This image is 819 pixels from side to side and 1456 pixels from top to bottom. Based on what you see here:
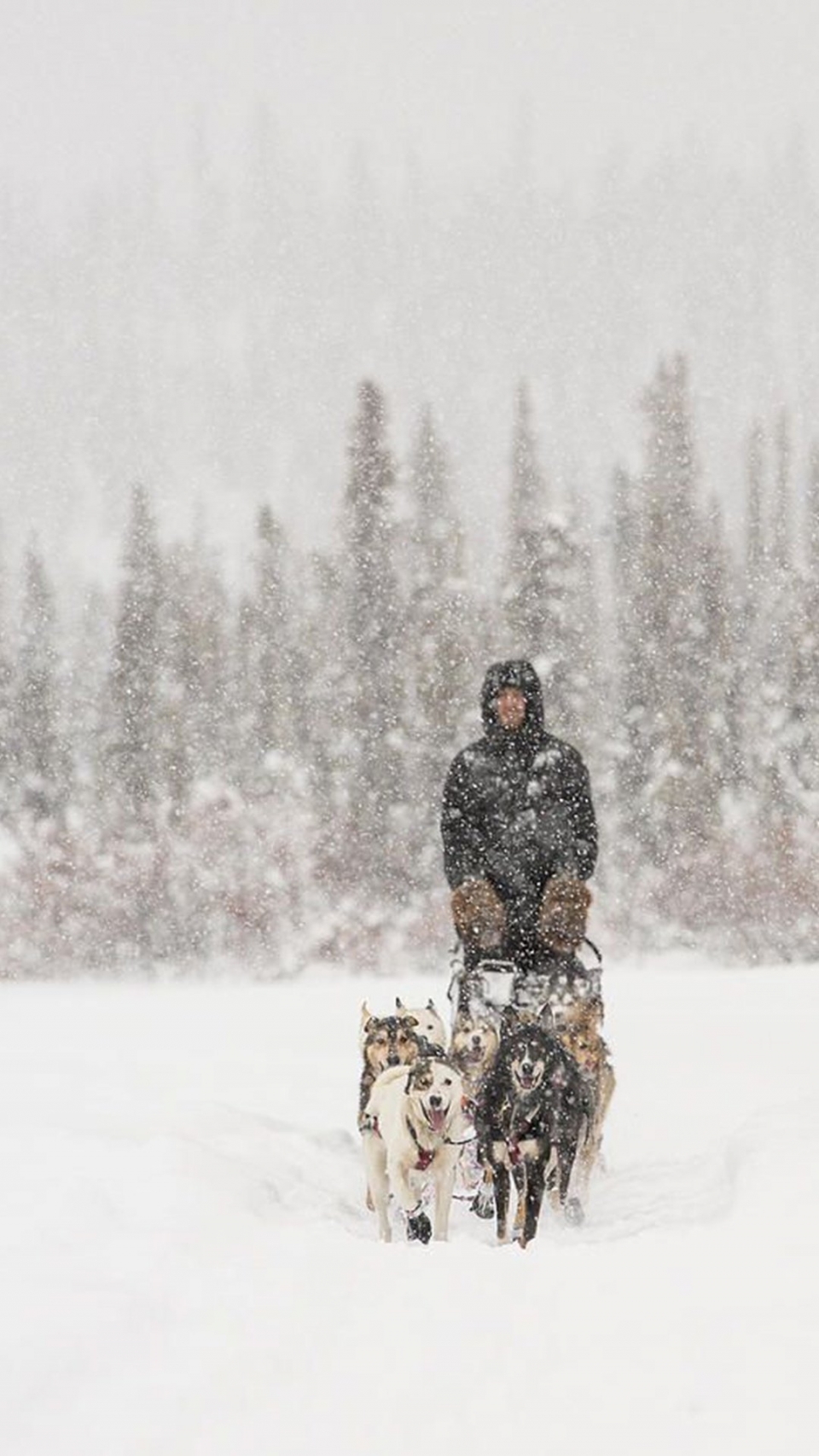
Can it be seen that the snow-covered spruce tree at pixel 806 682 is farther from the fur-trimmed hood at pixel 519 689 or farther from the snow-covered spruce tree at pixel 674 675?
the fur-trimmed hood at pixel 519 689

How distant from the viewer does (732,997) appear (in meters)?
18.7

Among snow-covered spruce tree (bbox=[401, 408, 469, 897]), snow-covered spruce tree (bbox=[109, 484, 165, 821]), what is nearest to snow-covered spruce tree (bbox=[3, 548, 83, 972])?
snow-covered spruce tree (bbox=[109, 484, 165, 821])

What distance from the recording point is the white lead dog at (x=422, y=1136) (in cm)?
718

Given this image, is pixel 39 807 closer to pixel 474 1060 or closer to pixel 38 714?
pixel 38 714

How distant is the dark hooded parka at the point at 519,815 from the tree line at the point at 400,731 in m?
17.9

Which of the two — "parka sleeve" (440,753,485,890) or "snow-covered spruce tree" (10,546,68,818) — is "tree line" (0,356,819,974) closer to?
"snow-covered spruce tree" (10,546,68,818)

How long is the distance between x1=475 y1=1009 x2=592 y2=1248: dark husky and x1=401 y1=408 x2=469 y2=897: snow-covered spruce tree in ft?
71.3

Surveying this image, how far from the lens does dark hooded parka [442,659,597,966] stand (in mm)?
8336

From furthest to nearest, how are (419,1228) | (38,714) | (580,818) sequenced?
(38,714), (580,818), (419,1228)

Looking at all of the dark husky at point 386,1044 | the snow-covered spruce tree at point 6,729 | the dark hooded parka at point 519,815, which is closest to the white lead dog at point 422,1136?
the dark husky at point 386,1044

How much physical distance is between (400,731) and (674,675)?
6805 millimetres

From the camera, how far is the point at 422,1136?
23.8ft

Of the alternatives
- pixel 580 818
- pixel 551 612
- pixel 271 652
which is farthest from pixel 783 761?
pixel 580 818

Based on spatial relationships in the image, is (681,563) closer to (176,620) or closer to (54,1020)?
(176,620)
